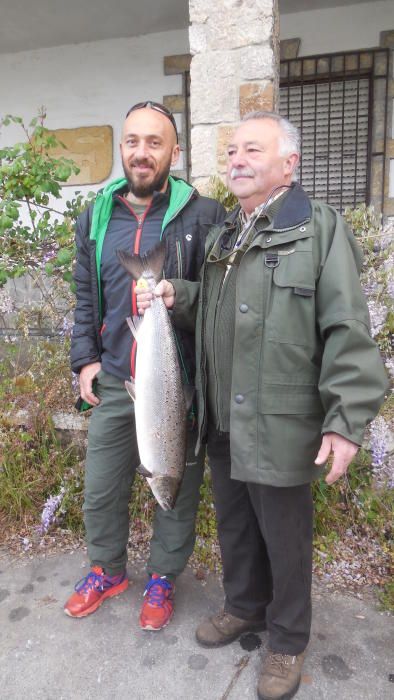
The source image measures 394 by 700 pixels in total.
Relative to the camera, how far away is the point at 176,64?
5.82 meters

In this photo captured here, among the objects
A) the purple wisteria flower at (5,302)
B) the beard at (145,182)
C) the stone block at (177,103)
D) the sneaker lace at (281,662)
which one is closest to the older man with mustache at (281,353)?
the sneaker lace at (281,662)

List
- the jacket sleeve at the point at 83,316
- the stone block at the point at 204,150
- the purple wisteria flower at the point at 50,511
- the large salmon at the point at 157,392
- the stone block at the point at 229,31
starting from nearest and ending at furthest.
→ the large salmon at the point at 157,392
the jacket sleeve at the point at 83,316
the purple wisteria flower at the point at 50,511
the stone block at the point at 229,31
the stone block at the point at 204,150

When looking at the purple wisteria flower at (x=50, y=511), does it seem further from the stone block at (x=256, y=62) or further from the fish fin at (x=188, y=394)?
the stone block at (x=256, y=62)

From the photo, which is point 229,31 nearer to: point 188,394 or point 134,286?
point 134,286

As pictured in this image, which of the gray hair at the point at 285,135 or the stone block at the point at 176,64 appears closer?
the gray hair at the point at 285,135

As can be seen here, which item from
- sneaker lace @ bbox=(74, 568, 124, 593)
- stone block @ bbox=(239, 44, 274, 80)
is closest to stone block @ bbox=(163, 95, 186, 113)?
stone block @ bbox=(239, 44, 274, 80)

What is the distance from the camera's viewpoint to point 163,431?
Answer: 2.16m

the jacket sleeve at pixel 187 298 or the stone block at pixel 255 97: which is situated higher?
the stone block at pixel 255 97

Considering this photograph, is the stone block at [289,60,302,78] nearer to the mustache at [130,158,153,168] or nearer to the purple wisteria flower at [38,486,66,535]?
the mustache at [130,158,153,168]

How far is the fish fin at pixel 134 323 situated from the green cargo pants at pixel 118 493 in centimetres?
33

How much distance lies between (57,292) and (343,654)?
8.34 ft

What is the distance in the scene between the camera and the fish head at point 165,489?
2.21 m

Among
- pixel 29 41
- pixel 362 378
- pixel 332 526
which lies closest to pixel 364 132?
pixel 29 41

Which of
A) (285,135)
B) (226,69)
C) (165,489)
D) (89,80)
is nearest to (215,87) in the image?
(226,69)
